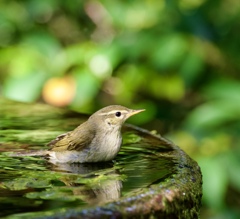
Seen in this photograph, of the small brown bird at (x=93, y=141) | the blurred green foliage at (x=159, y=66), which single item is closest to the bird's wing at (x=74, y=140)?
the small brown bird at (x=93, y=141)

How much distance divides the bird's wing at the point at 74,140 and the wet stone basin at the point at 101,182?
5 centimetres

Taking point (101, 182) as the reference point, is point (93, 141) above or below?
above

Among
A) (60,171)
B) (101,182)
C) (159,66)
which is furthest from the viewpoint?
(159,66)

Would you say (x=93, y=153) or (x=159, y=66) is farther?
(x=159, y=66)

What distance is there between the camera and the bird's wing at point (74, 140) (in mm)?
2088

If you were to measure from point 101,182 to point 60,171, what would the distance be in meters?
0.21

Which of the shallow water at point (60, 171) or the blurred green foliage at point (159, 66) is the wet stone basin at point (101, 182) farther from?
the blurred green foliage at point (159, 66)

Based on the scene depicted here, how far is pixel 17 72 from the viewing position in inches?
170

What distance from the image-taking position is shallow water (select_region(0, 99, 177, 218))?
142 cm

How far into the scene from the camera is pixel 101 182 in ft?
5.41

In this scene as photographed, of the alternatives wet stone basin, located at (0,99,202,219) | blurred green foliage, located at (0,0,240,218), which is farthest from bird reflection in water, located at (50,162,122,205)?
blurred green foliage, located at (0,0,240,218)

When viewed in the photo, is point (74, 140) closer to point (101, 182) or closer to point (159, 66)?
point (101, 182)

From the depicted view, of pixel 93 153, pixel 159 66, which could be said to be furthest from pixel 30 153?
pixel 159 66

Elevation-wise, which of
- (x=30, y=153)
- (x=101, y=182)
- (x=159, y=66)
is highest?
(x=159, y=66)
